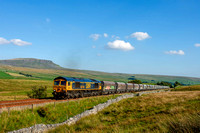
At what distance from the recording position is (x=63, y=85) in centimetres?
3055

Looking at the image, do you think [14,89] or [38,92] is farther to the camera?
[14,89]

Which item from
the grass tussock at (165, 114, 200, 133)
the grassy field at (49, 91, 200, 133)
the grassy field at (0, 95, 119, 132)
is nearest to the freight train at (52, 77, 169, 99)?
the grassy field at (0, 95, 119, 132)

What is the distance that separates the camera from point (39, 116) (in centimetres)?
2064

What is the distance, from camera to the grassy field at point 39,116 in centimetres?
1712

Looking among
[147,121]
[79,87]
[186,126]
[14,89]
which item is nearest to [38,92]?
[79,87]

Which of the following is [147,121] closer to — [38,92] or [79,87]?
[79,87]

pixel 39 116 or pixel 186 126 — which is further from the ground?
pixel 186 126

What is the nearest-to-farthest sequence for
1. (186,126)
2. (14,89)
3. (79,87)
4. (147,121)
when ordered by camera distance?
(186,126) < (147,121) < (79,87) < (14,89)

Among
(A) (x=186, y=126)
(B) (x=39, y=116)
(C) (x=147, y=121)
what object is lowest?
(B) (x=39, y=116)

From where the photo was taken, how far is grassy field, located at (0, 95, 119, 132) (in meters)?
17.1

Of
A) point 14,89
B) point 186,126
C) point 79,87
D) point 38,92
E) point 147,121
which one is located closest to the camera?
point 186,126

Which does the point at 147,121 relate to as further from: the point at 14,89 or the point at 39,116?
the point at 14,89

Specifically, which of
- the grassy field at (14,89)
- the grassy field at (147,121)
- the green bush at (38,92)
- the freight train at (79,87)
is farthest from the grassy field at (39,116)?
the grassy field at (14,89)

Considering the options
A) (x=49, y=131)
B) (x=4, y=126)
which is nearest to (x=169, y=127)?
(x=49, y=131)
